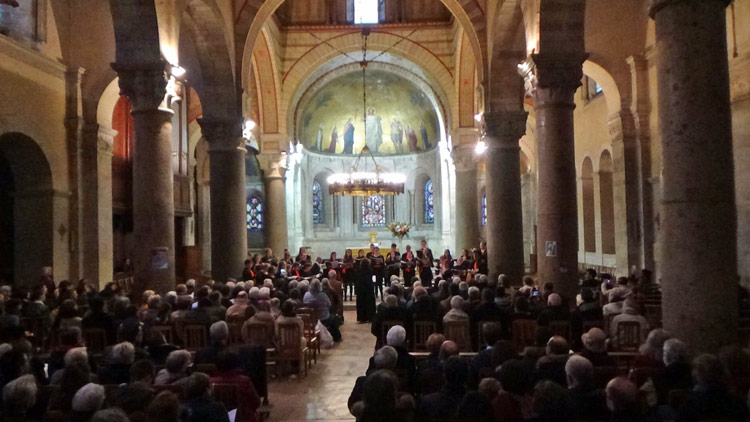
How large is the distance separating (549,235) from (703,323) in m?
4.82

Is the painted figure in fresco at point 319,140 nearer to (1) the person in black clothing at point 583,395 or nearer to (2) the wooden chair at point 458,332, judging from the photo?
(2) the wooden chair at point 458,332

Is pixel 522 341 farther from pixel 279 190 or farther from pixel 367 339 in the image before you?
pixel 279 190

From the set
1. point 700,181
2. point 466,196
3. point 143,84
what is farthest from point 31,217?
point 466,196

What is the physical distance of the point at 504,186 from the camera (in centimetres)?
1539

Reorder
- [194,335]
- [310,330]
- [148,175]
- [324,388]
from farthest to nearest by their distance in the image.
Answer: [148,175], [310,330], [324,388], [194,335]

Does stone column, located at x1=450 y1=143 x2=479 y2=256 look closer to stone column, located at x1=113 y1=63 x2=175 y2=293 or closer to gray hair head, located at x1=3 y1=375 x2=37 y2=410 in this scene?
stone column, located at x1=113 y1=63 x2=175 y2=293

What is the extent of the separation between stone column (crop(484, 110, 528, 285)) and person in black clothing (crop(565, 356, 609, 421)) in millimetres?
10890

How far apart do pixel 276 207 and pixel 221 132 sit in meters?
10.4

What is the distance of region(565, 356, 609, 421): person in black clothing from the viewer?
410cm

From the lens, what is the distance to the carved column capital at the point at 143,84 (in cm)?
1066

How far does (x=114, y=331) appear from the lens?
7.99m

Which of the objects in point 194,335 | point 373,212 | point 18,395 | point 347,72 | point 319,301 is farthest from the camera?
point 373,212

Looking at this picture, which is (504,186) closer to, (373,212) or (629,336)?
(629,336)

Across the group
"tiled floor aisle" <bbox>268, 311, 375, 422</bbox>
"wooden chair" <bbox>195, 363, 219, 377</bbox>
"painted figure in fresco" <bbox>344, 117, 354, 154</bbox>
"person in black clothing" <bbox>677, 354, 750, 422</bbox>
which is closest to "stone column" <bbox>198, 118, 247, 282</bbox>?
"tiled floor aisle" <bbox>268, 311, 375, 422</bbox>
